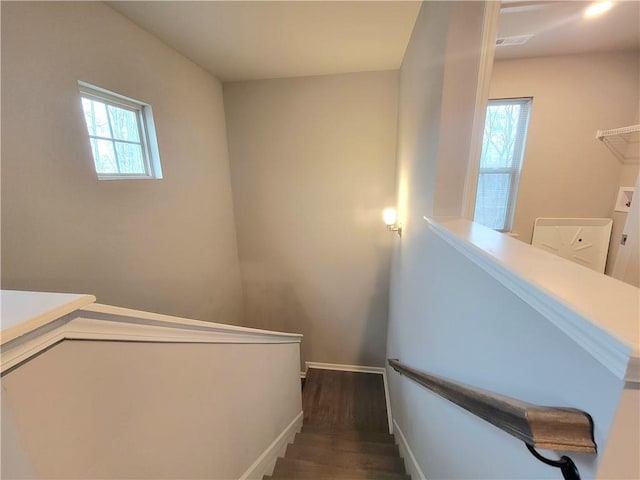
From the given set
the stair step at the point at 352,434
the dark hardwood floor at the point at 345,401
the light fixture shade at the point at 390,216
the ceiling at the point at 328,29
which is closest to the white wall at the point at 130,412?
the stair step at the point at 352,434

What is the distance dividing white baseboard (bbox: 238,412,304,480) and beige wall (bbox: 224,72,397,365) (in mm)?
1378

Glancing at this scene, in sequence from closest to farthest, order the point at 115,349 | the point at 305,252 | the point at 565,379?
1. the point at 565,379
2. the point at 115,349
3. the point at 305,252

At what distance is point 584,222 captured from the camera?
2479 mm

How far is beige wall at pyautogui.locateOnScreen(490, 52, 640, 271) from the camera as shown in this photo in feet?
7.50

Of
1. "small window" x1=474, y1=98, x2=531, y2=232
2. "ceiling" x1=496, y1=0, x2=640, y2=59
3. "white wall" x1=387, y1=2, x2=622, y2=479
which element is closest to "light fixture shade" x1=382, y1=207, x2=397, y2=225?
"white wall" x1=387, y1=2, x2=622, y2=479

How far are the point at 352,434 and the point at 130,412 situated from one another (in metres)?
2.36

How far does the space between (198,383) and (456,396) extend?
99 centimetres

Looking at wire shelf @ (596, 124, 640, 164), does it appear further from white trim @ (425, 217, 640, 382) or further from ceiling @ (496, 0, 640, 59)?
white trim @ (425, 217, 640, 382)

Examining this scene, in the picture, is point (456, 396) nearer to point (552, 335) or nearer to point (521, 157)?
point (552, 335)

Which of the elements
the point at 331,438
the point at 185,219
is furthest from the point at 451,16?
the point at 331,438

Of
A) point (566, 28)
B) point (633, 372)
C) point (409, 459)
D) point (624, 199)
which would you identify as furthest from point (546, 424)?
point (624, 199)

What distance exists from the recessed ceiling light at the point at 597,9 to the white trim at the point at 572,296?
2118 millimetres

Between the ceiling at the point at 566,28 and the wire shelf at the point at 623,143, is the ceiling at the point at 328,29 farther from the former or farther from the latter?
the wire shelf at the point at 623,143

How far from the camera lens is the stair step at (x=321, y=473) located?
1713mm
